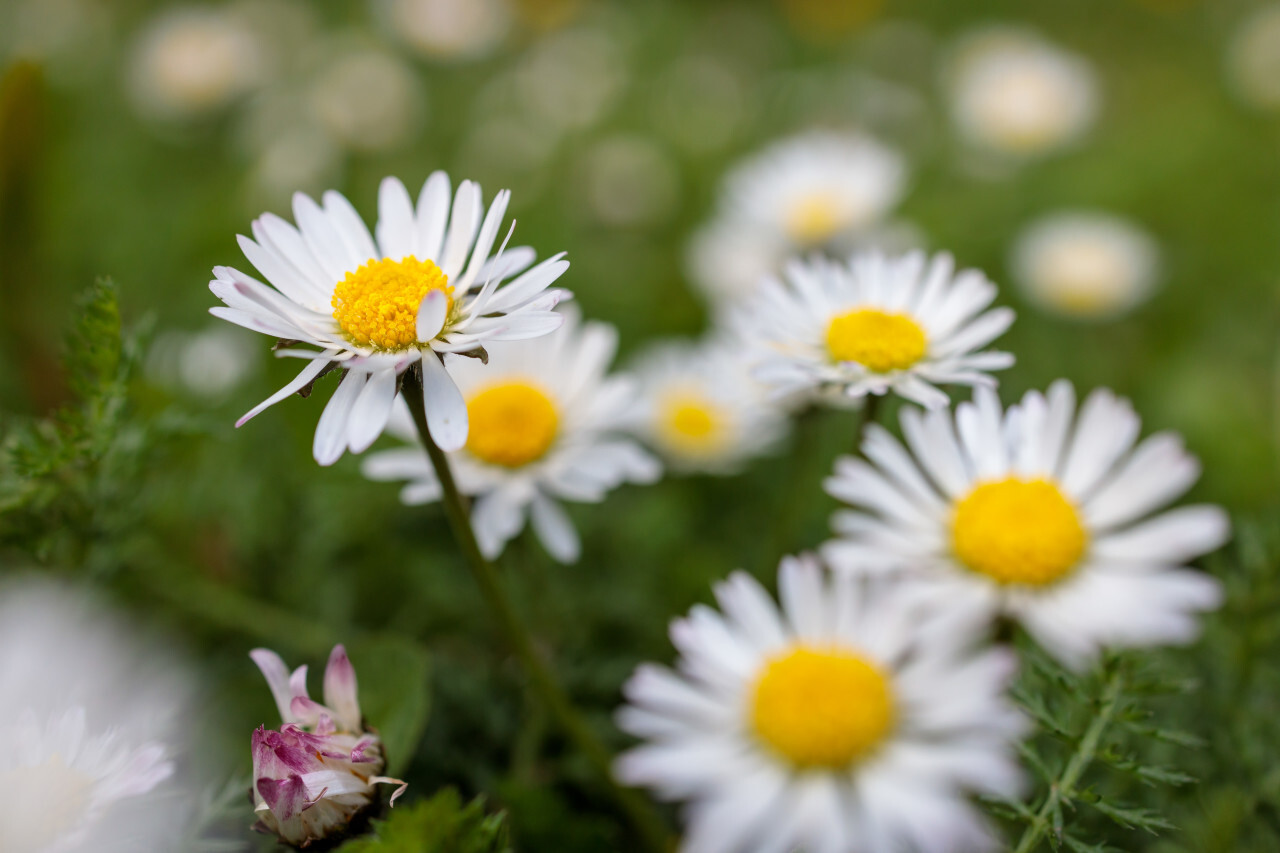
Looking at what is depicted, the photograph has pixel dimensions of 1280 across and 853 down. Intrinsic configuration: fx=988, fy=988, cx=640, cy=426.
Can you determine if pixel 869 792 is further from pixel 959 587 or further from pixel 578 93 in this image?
pixel 578 93

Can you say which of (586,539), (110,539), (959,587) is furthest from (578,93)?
(959,587)

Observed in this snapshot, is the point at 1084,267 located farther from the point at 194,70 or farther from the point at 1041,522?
the point at 194,70

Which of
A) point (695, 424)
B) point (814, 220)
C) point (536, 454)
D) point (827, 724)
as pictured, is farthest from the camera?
point (814, 220)

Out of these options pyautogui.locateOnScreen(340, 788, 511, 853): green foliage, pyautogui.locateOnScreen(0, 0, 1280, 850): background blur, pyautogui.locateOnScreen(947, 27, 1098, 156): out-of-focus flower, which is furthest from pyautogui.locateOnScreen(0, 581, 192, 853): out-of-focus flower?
pyautogui.locateOnScreen(947, 27, 1098, 156): out-of-focus flower

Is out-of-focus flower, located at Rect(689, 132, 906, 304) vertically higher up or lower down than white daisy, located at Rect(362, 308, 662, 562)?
higher up

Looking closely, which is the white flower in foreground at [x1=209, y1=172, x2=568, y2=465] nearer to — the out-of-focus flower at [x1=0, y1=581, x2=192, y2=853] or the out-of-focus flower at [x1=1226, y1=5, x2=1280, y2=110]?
the out-of-focus flower at [x1=0, y1=581, x2=192, y2=853]

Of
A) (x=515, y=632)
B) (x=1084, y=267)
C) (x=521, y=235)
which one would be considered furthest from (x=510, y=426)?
(x=1084, y=267)
